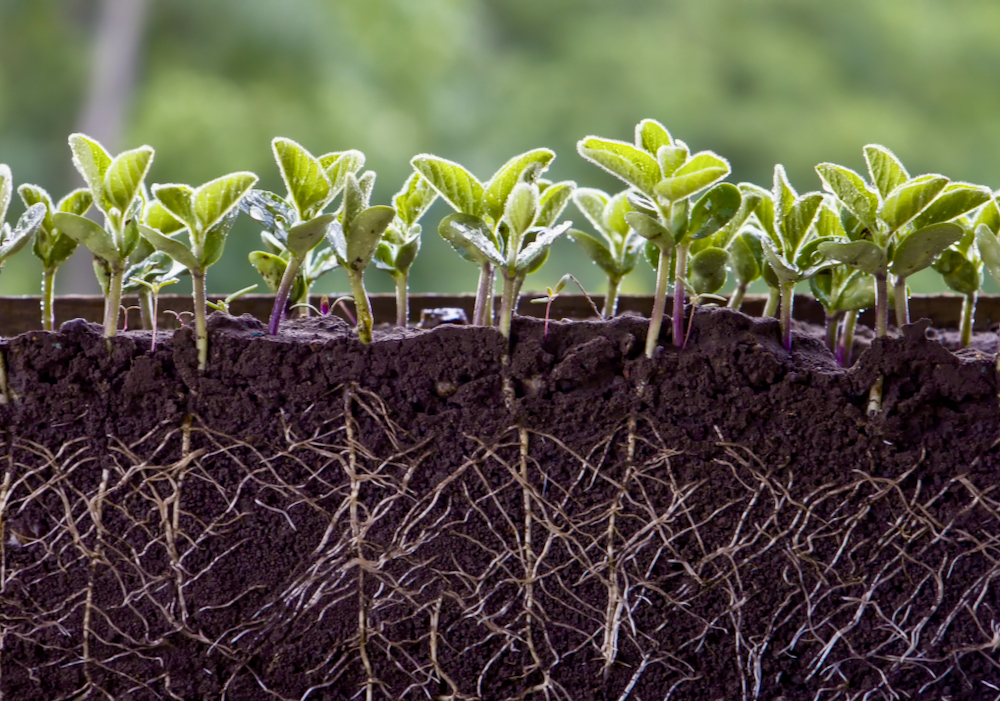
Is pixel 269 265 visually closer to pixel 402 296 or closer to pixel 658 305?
pixel 402 296

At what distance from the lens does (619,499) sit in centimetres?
61

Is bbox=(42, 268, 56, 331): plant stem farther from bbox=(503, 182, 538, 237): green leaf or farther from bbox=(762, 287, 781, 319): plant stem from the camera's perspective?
bbox=(762, 287, 781, 319): plant stem

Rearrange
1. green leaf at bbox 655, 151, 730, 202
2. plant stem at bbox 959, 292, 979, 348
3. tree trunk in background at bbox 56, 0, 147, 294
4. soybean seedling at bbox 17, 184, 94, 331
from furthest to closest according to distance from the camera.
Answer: tree trunk in background at bbox 56, 0, 147, 294, plant stem at bbox 959, 292, 979, 348, soybean seedling at bbox 17, 184, 94, 331, green leaf at bbox 655, 151, 730, 202

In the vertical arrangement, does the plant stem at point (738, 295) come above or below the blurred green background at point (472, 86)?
below

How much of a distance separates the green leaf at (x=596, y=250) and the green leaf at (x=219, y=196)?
0.28 metres

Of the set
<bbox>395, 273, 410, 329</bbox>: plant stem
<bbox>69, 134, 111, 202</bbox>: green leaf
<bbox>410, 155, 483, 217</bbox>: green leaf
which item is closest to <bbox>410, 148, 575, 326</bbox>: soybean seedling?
<bbox>410, 155, 483, 217</bbox>: green leaf

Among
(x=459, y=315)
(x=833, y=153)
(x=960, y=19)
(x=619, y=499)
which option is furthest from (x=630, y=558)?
(x=960, y=19)

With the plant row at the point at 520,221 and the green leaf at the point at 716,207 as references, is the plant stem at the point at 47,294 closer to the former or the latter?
the plant row at the point at 520,221

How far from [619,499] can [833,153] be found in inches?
92.9

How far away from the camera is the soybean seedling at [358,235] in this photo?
0.57 metres

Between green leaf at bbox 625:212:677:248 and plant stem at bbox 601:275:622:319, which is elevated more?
green leaf at bbox 625:212:677:248

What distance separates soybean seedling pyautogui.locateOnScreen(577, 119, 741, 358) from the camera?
55cm

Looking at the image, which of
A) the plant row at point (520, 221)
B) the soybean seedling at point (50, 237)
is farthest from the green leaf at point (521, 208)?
the soybean seedling at point (50, 237)

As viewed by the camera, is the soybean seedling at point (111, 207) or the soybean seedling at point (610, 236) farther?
the soybean seedling at point (610, 236)
